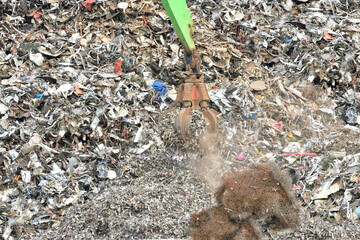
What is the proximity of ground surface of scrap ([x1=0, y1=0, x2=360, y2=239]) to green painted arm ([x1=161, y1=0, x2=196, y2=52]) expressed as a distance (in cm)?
94

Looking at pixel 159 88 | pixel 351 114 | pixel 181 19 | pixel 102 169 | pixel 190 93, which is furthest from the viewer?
pixel 351 114

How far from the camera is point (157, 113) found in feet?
19.3

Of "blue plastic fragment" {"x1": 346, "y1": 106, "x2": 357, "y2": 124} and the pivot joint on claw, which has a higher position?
the pivot joint on claw

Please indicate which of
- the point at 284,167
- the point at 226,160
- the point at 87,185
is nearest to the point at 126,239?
the point at 87,185

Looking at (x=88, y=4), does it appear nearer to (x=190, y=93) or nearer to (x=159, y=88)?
(x=159, y=88)

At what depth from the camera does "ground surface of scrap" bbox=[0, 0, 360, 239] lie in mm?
4434

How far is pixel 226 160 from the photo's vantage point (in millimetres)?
5074

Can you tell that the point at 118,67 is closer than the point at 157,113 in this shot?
No

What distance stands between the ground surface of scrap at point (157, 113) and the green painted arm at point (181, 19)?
3.07ft

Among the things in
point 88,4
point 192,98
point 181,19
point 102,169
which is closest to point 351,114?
point 192,98

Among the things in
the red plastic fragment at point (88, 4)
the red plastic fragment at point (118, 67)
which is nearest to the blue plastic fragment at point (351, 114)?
the red plastic fragment at point (118, 67)

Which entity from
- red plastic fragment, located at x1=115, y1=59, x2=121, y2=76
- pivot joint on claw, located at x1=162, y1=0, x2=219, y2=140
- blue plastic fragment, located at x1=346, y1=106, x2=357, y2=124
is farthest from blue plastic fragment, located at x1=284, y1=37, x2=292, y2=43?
pivot joint on claw, located at x1=162, y1=0, x2=219, y2=140

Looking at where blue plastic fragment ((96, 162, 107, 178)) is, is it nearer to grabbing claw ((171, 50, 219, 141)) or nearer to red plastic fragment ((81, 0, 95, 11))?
grabbing claw ((171, 50, 219, 141))

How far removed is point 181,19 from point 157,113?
222cm
